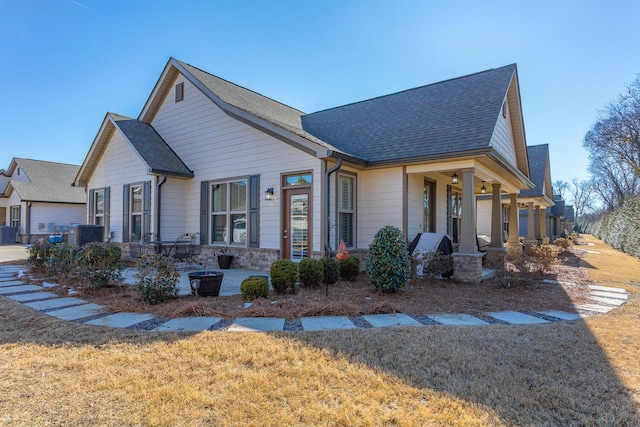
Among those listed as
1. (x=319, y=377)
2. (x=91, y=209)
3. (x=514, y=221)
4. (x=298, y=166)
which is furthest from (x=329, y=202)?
(x=91, y=209)

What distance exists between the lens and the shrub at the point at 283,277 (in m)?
6.26

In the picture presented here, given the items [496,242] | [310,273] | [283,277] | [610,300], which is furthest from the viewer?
[496,242]

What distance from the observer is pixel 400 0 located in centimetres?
969

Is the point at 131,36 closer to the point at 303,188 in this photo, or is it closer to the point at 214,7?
the point at 214,7

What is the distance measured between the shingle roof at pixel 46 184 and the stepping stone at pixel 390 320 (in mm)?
24027

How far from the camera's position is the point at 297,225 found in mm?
8969

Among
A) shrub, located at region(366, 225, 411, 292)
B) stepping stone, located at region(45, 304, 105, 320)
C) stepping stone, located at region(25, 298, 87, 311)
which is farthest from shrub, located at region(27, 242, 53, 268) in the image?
shrub, located at region(366, 225, 411, 292)

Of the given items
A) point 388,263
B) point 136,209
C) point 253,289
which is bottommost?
point 253,289

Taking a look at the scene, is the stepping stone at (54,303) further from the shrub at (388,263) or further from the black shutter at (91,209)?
the black shutter at (91,209)

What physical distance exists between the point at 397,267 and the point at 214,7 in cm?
948

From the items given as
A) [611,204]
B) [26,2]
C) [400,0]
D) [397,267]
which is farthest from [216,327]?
[611,204]

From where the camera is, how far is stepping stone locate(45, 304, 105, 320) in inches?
191

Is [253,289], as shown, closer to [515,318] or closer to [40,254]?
[515,318]

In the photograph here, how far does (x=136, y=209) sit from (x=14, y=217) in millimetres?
18013
